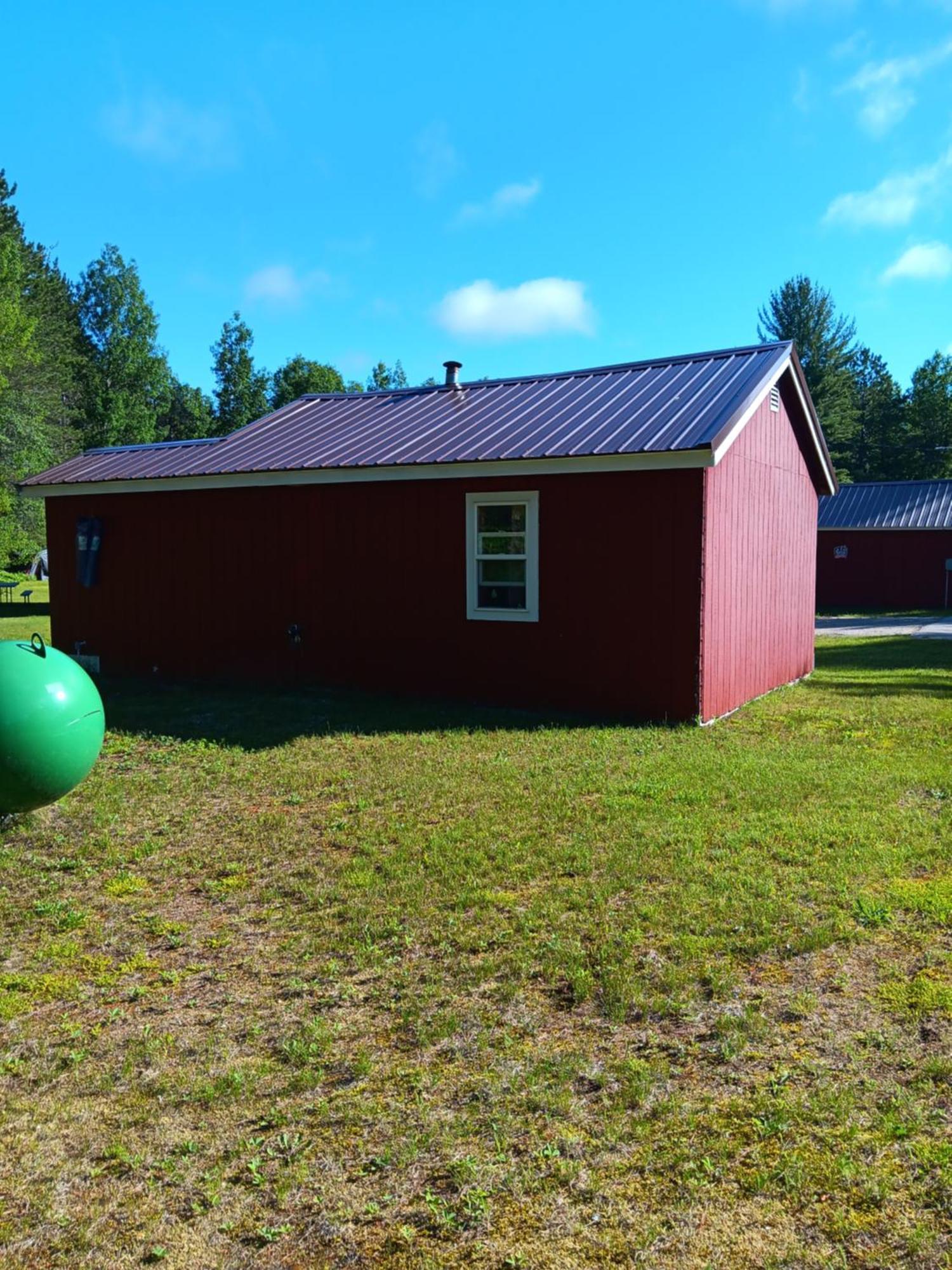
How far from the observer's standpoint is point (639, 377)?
A: 39.0 feet

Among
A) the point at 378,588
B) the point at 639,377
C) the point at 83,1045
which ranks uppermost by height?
the point at 639,377

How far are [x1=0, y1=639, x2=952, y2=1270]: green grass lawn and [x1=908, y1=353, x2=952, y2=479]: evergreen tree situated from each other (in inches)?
1869

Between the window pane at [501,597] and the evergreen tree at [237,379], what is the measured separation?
1844 inches

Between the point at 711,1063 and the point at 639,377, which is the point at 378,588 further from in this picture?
the point at 711,1063

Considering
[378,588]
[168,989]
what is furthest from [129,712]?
[168,989]

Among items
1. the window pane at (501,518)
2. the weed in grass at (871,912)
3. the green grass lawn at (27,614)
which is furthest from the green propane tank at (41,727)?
the green grass lawn at (27,614)

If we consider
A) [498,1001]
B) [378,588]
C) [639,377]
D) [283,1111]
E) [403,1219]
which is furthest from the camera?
[639,377]

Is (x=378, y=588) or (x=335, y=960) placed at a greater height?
(x=378, y=588)

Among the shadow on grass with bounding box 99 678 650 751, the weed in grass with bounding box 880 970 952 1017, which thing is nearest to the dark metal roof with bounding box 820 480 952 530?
the shadow on grass with bounding box 99 678 650 751

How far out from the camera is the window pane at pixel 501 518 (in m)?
10.1

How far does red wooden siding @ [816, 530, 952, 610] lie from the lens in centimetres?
2855

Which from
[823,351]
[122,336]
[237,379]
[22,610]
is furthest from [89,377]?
[823,351]

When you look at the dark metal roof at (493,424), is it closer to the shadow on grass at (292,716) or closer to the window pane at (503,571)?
the window pane at (503,571)

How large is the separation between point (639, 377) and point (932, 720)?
543 centimetres
